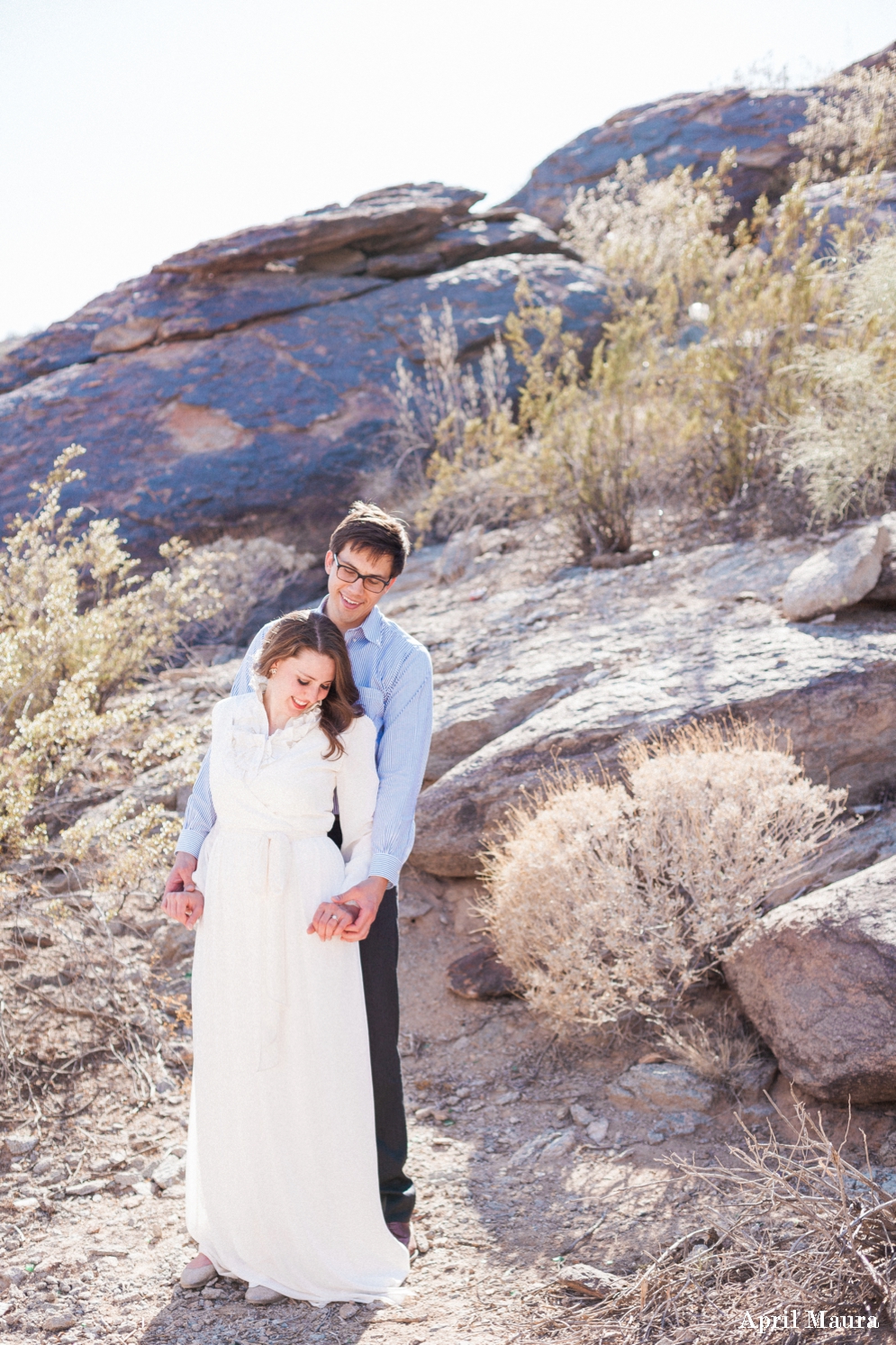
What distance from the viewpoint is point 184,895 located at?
231 centimetres

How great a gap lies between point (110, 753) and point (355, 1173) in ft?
11.4

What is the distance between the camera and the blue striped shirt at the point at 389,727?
2.29m

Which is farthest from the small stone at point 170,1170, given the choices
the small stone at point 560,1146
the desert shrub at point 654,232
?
the desert shrub at point 654,232

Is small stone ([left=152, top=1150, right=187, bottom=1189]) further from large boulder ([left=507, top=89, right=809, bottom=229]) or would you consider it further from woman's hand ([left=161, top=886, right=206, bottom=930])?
large boulder ([left=507, top=89, right=809, bottom=229])

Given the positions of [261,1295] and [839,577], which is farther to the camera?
[839,577]

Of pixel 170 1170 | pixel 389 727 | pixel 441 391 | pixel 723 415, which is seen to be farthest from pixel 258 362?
pixel 170 1170

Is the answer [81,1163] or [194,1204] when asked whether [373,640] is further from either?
[81,1163]

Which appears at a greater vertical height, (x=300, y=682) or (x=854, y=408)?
(x=300, y=682)

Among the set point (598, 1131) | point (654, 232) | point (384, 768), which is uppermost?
point (654, 232)

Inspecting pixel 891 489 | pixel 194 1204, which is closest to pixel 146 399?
pixel 891 489

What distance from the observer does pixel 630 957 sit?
3150 millimetres

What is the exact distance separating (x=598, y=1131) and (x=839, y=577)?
2661 millimetres

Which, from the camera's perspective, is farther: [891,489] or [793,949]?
[891,489]

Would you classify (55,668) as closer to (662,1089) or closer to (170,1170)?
(170,1170)
